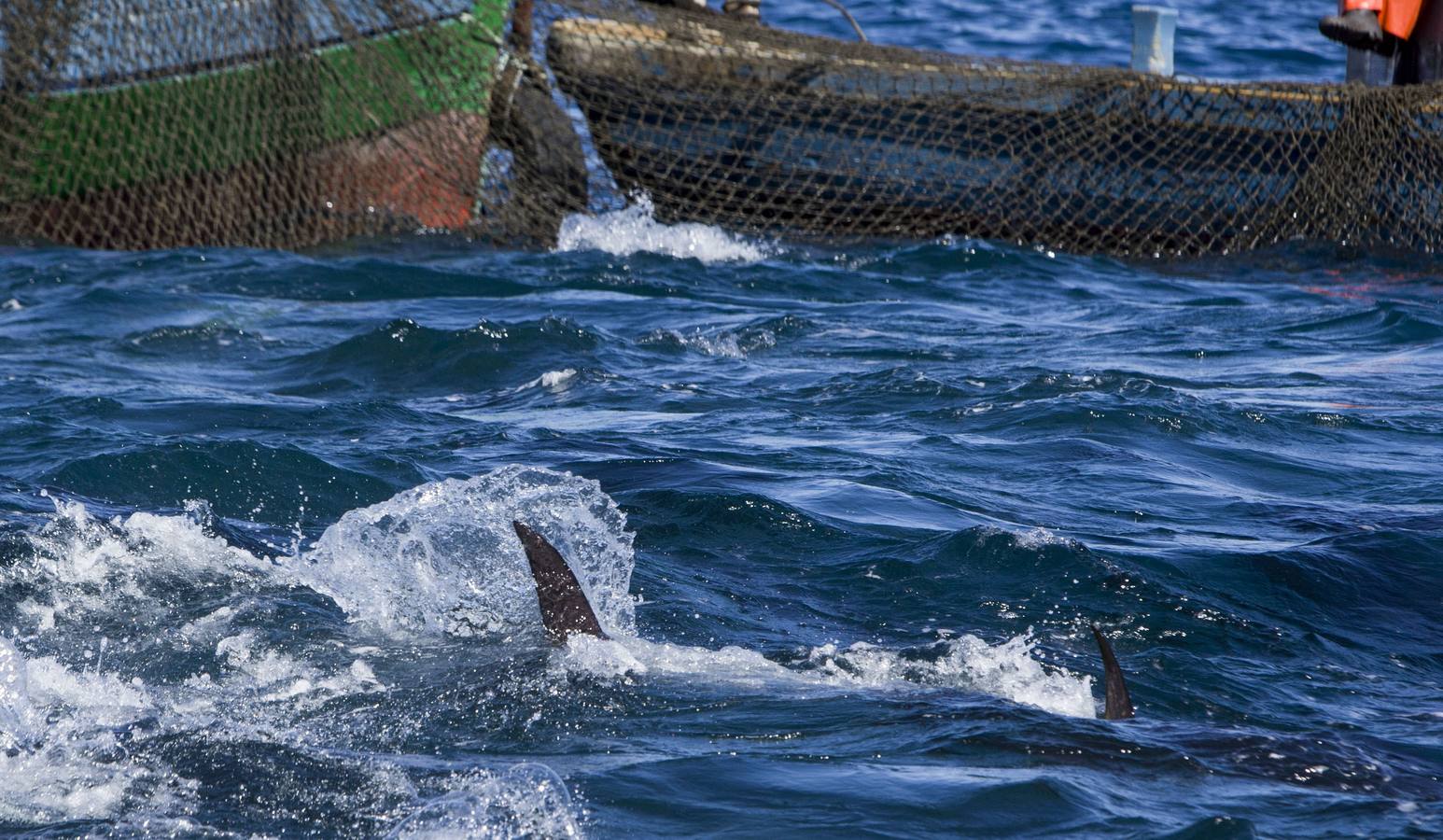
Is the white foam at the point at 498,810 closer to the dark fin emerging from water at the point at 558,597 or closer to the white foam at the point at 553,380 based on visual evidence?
the dark fin emerging from water at the point at 558,597

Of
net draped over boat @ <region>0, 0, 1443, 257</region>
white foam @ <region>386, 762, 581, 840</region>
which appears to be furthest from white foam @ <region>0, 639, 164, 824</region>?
net draped over boat @ <region>0, 0, 1443, 257</region>

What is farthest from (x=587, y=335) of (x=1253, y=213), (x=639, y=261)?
(x=1253, y=213)

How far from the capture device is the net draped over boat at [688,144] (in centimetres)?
1009

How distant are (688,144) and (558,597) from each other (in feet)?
23.2

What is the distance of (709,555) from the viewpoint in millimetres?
5395

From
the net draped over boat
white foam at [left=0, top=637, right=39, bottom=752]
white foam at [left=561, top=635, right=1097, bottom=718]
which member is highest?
the net draped over boat

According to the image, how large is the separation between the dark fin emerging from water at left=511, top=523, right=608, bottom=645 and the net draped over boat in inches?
256

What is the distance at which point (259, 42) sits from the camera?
9.99 metres

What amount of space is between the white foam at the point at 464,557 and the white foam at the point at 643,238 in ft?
16.7

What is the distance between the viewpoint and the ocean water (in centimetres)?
367

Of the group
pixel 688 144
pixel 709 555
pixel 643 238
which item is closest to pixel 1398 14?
pixel 688 144

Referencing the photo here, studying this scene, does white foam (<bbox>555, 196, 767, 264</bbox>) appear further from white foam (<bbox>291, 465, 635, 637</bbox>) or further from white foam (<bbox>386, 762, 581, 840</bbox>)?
white foam (<bbox>386, 762, 581, 840</bbox>)

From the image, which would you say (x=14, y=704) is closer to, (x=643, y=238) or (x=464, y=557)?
(x=464, y=557)

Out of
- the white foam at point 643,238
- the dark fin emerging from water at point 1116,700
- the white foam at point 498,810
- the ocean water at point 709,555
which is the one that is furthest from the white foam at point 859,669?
the white foam at point 643,238
